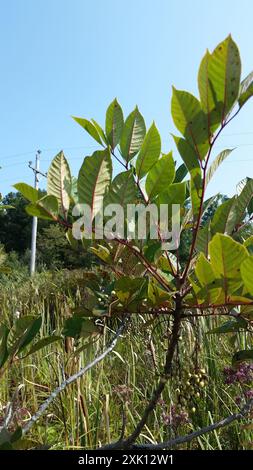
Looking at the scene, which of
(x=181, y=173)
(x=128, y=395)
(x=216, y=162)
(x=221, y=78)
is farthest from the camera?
(x=128, y=395)

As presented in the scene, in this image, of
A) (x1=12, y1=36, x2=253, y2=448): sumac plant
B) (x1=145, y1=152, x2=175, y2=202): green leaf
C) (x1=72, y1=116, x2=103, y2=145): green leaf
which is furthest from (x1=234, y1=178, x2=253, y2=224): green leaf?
(x1=72, y1=116, x2=103, y2=145): green leaf

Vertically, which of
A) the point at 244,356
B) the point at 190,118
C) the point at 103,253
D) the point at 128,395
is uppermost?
the point at 190,118

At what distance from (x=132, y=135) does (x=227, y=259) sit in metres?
0.23

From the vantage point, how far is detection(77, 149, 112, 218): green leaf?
1.65 ft

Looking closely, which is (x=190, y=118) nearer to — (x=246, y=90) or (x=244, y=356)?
(x=246, y=90)

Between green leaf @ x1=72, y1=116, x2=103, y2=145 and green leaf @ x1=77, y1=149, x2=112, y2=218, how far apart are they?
144 millimetres

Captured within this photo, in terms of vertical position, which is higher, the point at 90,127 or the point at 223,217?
the point at 90,127

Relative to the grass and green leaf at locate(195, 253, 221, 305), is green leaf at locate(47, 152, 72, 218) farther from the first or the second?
the grass

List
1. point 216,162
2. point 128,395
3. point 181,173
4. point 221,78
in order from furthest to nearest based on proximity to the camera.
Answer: point 128,395, point 181,173, point 216,162, point 221,78

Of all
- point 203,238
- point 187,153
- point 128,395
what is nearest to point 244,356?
point 203,238

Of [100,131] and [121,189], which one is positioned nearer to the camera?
[121,189]

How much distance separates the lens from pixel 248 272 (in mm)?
448

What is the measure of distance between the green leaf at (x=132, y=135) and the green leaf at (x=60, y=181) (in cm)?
9
